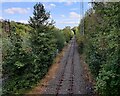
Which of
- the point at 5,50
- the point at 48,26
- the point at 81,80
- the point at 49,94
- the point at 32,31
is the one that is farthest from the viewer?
the point at 48,26

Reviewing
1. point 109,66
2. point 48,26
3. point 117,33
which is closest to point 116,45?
point 117,33

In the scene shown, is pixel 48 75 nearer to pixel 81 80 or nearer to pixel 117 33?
pixel 81 80

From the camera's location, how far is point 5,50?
1312 centimetres

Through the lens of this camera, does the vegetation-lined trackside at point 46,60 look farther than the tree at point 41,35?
No

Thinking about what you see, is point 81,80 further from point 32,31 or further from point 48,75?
point 32,31

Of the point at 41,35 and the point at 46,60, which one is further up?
the point at 41,35

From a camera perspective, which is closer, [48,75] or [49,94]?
[49,94]

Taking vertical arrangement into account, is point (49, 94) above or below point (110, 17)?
below

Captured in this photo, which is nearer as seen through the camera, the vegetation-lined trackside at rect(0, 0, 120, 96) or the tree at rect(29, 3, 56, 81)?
the vegetation-lined trackside at rect(0, 0, 120, 96)

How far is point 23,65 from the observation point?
40.8ft

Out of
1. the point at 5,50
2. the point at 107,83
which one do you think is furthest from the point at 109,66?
the point at 5,50

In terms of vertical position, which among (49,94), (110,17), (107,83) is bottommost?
(49,94)

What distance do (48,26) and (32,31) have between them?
1.80m

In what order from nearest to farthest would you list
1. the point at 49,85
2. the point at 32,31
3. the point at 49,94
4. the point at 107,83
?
the point at 107,83 → the point at 49,94 → the point at 49,85 → the point at 32,31
